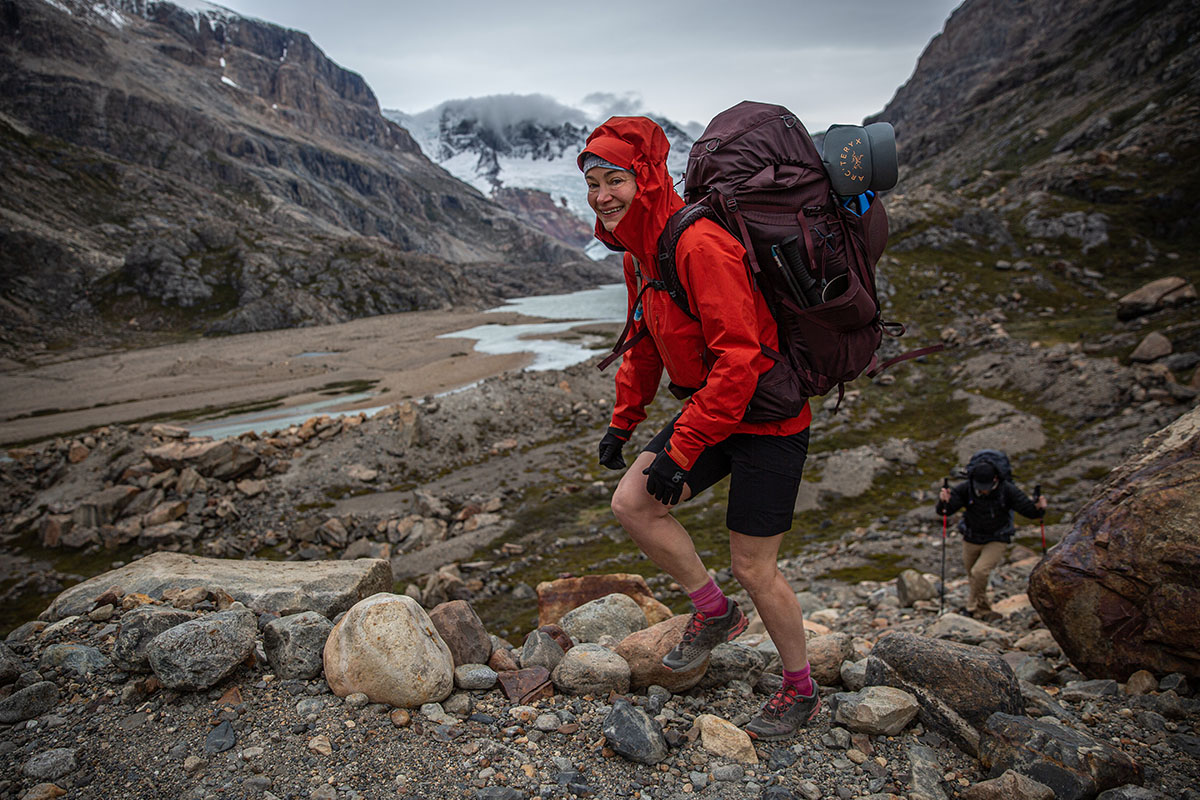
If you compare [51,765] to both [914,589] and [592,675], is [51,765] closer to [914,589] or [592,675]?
[592,675]

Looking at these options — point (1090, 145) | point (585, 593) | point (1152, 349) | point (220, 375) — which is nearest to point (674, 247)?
point (585, 593)

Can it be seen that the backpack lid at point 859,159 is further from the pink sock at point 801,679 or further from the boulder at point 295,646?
the boulder at point 295,646

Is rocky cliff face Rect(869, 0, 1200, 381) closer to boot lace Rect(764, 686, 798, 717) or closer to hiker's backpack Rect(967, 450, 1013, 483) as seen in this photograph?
hiker's backpack Rect(967, 450, 1013, 483)

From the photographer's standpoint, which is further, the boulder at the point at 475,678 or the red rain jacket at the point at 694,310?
the boulder at the point at 475,678

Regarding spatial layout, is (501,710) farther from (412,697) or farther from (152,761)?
(152,761)

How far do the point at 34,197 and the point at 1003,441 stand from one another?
401 ft

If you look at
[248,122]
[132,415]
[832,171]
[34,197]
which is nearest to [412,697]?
[832,171]

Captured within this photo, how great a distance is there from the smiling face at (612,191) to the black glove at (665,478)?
1.44 m

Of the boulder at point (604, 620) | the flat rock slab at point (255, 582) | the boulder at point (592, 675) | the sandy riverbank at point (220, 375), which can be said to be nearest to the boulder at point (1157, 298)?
the boulder at point (604, 620)

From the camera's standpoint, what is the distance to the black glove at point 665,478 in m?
3.38

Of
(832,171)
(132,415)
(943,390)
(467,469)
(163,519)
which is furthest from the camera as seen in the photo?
(132,415)

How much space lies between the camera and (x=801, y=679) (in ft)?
12.9

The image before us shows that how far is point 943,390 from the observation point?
85.5 feet

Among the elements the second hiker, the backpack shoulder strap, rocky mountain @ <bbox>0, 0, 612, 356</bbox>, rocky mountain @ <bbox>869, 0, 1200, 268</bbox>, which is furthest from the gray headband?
rocky mountain @ <bbox>0, 0, 612, 356</bbox>
